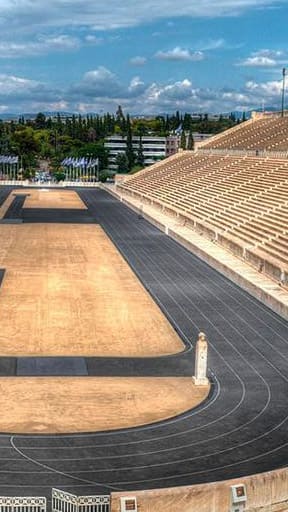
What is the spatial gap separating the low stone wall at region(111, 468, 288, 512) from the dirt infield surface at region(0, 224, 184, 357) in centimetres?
973

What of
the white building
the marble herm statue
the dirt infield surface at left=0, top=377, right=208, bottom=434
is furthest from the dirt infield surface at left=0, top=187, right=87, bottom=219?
the white building

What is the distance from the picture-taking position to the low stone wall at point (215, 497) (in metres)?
11.4

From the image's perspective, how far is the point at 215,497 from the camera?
38.8ft

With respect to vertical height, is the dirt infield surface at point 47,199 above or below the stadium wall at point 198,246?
below

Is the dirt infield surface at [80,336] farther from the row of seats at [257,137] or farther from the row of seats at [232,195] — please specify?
the row of seats at [257,137]

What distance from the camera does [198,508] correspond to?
1172cm

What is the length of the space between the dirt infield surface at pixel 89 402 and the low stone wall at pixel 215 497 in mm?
4522

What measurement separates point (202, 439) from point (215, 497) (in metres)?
3.90

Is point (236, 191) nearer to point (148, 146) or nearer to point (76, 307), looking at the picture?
point (76, 307)

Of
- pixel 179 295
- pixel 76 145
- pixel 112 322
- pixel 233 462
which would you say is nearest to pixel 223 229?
pixel 179 295

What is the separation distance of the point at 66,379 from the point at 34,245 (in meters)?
25.2

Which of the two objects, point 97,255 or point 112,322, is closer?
point 112,322

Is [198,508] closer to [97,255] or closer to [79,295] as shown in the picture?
[79,295]

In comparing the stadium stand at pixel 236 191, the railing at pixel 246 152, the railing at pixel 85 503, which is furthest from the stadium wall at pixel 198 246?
the railing at pixel 85 503
